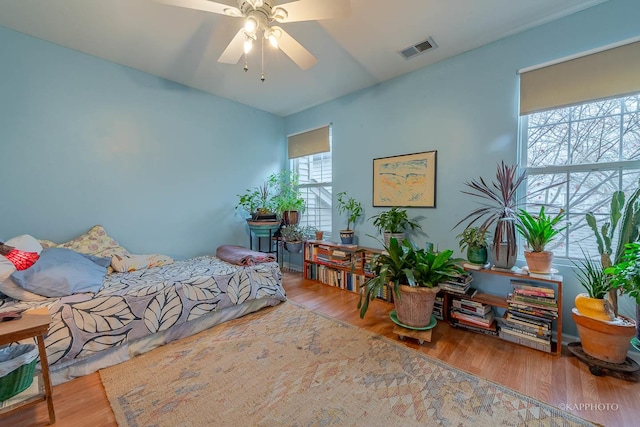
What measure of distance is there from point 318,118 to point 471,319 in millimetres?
3271

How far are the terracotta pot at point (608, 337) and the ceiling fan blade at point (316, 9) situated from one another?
258 cm

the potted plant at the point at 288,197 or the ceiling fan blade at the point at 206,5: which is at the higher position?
the ceiling fan blade at the point at 206,5

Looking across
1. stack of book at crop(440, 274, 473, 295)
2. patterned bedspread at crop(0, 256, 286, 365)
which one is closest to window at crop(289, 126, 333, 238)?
patterned bedspread at crop(0, 256, 286, 365)

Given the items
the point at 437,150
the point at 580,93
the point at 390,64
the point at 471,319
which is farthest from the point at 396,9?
the point at 471,319

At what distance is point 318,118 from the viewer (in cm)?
391

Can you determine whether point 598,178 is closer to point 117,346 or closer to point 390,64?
point 390,64

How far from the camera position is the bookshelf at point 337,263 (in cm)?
312

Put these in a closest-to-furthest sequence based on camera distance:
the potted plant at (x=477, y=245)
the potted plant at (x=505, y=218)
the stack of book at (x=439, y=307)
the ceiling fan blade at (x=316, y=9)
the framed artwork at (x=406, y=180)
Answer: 1. the ceiling fan blade at (x=316, y=9)
2. the potted plant at (x=505, y=218)
3. the potted plant at (x=477, y=245)
4. the stack of book at (x=439, y=307)
5. the framed artwork at (x=406, y=180)

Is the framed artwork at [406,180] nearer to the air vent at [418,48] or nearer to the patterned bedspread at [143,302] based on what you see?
the air vent at [418,48]

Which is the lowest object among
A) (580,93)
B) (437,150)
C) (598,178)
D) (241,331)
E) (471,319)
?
(241,331)

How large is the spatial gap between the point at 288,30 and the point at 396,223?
2177 mm

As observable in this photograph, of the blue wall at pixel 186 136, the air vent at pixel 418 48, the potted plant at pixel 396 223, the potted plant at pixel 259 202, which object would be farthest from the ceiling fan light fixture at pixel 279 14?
the potted plant at pixel 259 202

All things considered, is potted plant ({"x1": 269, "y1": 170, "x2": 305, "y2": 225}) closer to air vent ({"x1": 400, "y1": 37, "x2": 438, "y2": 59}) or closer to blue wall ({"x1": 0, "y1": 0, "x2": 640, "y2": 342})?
blue wall ({"x1": 0, "y1": 0, "x2": 640, "y2": 342})

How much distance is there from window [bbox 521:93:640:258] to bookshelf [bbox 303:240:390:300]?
169 centimetres
